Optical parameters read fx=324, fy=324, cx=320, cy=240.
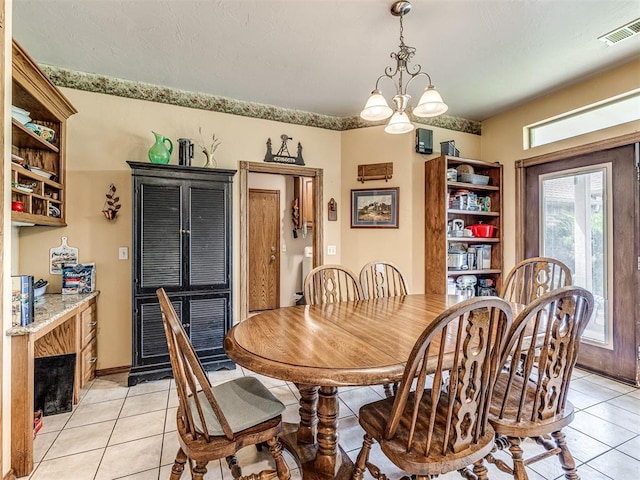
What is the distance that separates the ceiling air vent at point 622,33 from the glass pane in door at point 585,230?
105 centimetres

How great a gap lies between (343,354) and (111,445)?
1710 millimetres

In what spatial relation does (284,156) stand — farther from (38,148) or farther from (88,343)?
(88,343)

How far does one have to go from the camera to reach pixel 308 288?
240cm

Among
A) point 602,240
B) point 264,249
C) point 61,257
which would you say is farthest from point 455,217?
point 61,257

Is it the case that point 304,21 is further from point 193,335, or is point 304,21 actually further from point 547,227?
point 547,227

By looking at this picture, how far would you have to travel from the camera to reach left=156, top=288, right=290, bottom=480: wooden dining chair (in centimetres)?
120

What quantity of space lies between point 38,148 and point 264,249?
329cm

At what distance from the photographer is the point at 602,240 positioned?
9.87 feet

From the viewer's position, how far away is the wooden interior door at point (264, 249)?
17.8 ft

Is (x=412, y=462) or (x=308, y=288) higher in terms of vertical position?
(x=308, y=288)

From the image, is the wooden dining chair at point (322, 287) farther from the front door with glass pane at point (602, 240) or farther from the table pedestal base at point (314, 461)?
the front door with glass pane at point (602, 240)

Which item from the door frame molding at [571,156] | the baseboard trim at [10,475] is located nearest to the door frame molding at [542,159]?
the door frame molding at [571,156]

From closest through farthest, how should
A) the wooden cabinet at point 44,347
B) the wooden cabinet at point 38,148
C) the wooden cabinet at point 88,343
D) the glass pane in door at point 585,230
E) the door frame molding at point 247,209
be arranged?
1. the wooden cabinet at point 44,347
2. the wooden cabinet at point 38,148
3. the wooden cabinet at point 88,343
4. the glass pane in door at point 585,230
5. the door frame molding at point 247,209

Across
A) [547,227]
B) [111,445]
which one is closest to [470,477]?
[111,445]
